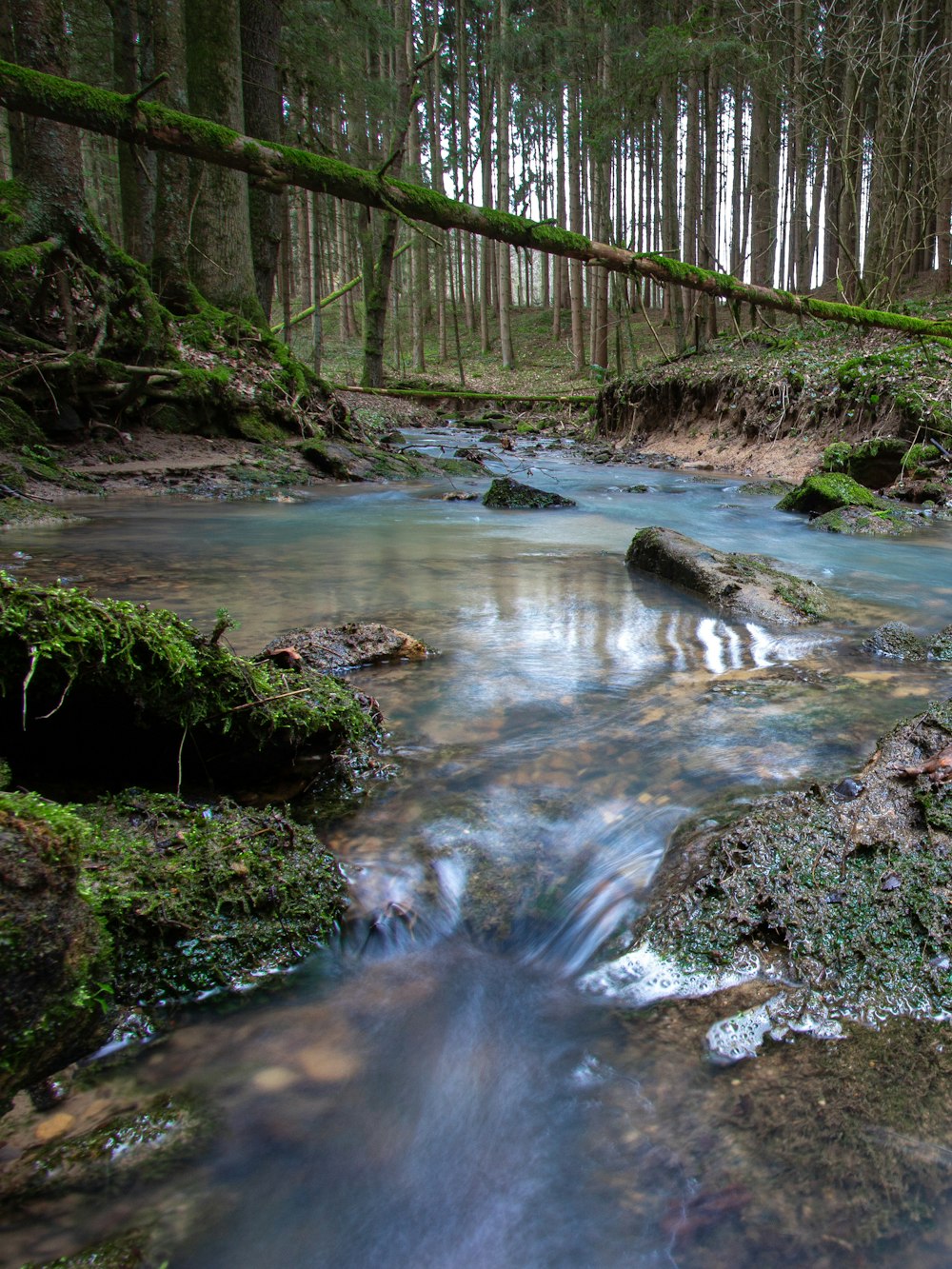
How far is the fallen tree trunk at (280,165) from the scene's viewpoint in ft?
16.6

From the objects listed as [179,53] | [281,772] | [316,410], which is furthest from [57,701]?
[179,53]

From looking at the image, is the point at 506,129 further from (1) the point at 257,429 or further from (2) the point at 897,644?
(2) the point at 897,644

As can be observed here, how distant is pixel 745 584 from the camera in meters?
5.27

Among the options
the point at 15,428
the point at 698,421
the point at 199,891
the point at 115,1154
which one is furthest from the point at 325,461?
the point at 115,1154

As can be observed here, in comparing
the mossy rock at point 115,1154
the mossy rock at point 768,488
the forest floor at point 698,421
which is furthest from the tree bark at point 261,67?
the mossy rock at point 115,1154

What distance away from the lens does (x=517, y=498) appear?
32.8ft

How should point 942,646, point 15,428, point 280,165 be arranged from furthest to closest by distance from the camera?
point 15,428 < point 280,165 < point 942,646

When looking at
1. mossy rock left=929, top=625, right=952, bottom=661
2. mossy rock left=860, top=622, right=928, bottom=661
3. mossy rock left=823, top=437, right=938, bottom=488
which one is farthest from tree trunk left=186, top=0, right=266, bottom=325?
mossy rock left=929, top=625, right=952, bottom=661

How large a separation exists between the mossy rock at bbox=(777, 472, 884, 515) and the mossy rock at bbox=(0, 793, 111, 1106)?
30.7 feet

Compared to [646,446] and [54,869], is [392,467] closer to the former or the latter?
[646,446]

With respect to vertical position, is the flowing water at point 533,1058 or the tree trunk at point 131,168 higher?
the tree trunk at point 131,168

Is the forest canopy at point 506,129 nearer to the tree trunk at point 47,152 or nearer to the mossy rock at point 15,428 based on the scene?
the tree trunk at point 47,152

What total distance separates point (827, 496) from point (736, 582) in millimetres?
4767

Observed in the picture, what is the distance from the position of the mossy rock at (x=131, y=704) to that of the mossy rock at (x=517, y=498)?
24.7ft
